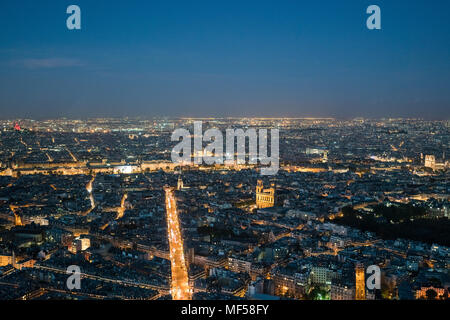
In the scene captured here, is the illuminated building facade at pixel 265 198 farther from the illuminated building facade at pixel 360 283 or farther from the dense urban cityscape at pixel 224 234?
the illuminated building facade at pixel 360 283

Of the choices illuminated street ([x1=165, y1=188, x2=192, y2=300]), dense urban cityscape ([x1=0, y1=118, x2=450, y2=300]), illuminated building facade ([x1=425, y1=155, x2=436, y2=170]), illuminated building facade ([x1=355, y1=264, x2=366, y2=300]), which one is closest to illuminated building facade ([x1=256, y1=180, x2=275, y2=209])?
dense urban cityscape ([x1=0, y1=118, x2=450, y2=300])

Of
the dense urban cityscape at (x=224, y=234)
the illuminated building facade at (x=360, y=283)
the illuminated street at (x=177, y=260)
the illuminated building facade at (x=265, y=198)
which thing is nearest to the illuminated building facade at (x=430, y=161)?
the dense urban cityscape at (x=224, y=234)

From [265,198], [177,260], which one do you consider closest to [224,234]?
[177,260]

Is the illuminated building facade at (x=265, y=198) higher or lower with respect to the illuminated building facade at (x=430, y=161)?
lower

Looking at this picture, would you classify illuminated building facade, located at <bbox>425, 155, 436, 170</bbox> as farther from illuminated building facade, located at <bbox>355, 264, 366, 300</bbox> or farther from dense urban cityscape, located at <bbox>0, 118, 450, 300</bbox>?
illuminated building facade, located at <bbox>355, 264, 366, 300</bbox>

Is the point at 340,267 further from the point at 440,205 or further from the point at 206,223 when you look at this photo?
the point at 440,205
